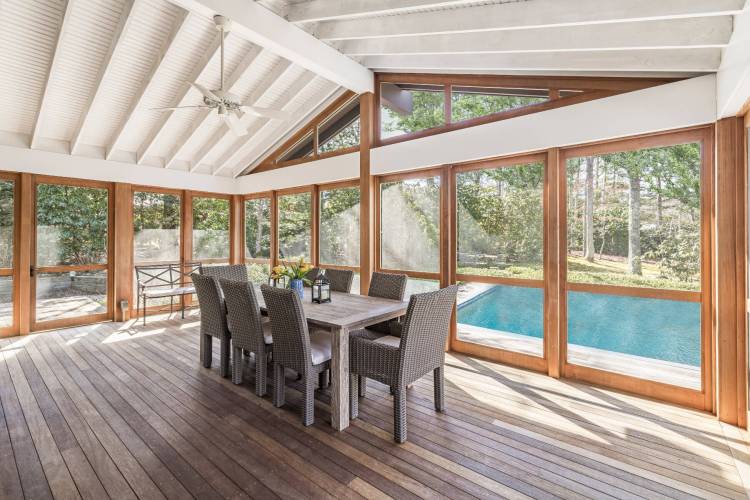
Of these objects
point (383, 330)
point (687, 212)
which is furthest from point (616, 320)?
point (383, 330)

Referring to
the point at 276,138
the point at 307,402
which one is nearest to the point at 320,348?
the point at 307,402

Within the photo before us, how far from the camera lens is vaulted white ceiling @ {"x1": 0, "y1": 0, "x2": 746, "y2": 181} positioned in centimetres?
268

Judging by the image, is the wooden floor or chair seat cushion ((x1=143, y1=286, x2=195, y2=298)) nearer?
the wooden floor

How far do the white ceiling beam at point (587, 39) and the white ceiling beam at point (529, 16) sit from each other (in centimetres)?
33

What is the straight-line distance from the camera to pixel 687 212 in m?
2.98

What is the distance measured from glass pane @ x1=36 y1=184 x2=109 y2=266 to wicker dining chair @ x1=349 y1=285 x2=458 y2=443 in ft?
17.7

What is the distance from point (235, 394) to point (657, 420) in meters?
3.44

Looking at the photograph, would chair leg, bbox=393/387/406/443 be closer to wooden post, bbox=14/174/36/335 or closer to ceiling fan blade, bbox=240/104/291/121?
ceiling fan blade, bbox=240/104/291/121

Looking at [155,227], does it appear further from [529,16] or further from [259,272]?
[529,16]

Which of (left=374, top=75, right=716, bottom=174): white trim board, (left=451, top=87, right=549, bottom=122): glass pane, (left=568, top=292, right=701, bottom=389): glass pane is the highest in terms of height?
(left=451, top=87, right=549, bottom=122): glass pane

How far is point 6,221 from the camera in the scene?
503 centimetres

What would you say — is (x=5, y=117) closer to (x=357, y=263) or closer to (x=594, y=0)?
(x=357, y=263)

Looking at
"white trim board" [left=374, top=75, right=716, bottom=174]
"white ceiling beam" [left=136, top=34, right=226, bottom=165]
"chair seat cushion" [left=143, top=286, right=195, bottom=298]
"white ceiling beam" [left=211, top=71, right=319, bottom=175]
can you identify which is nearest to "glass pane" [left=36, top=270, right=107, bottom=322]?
"chair seat cushion" [left=143, top=286, right=195, bottom=298]

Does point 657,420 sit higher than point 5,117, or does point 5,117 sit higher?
point 5,117
